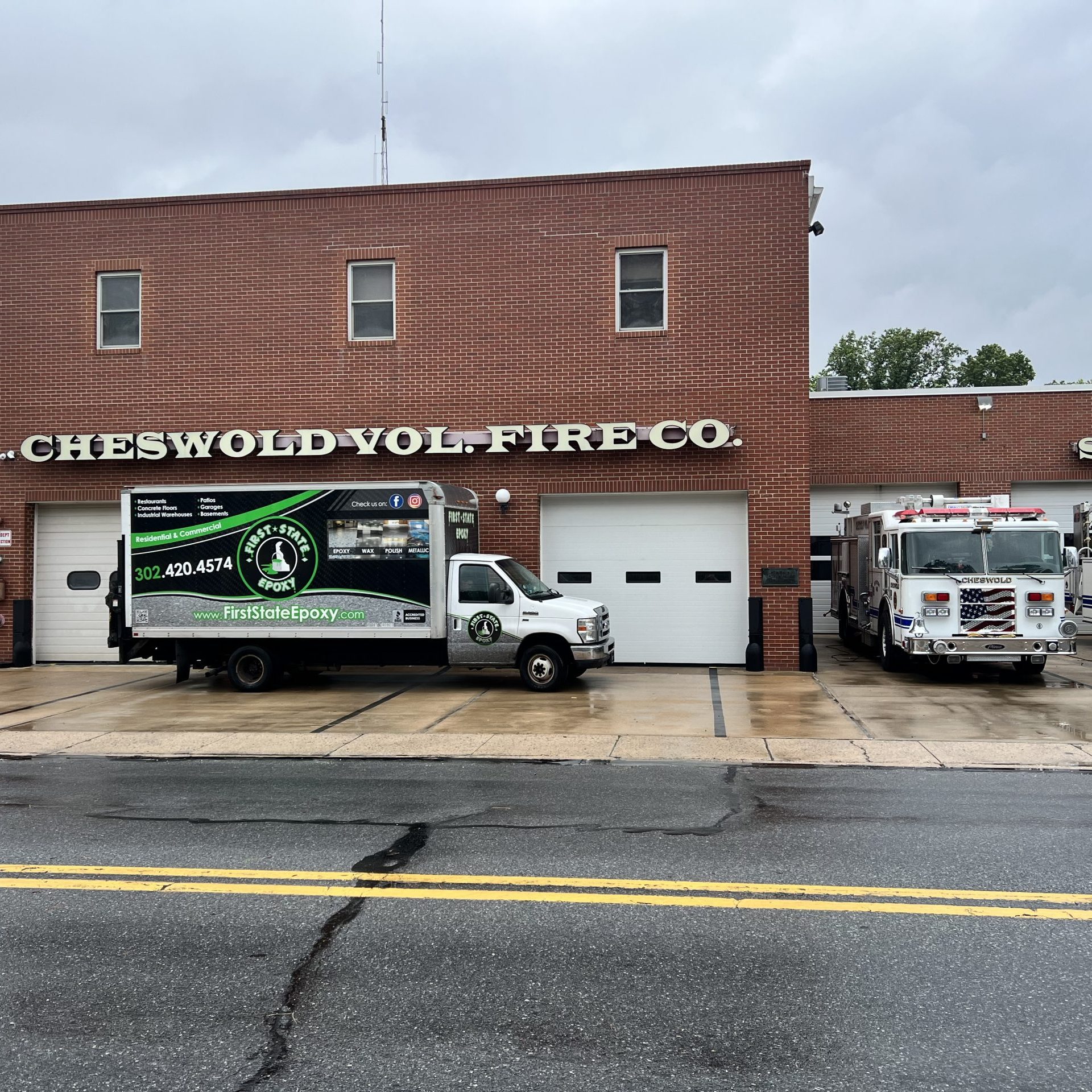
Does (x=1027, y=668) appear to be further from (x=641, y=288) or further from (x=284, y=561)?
(x=284, y=561)

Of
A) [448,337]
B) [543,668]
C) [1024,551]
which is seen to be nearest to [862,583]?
[1024,551]

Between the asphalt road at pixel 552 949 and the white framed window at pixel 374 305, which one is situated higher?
the white framed window at pixel 374 305

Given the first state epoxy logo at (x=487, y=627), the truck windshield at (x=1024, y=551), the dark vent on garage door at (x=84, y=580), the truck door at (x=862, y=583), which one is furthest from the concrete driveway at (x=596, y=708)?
the dark vent on garage door at (x=84, y=580)

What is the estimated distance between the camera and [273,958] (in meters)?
4.94

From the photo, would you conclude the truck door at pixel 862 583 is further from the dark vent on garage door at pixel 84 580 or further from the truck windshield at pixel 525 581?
the dark vent on garage door at pixel 84 580

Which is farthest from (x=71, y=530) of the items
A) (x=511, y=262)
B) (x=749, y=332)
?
(x=749, y=332)

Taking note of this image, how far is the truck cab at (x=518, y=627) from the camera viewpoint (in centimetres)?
1466

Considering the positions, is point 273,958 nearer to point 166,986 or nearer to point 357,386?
point 166,986

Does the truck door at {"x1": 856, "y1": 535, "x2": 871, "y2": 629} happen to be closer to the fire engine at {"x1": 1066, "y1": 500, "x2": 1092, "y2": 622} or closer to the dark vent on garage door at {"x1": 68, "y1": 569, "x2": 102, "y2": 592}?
the fire engine at {"x1": 1066, "y1": 500, "x2": 1092, "y2": 622}

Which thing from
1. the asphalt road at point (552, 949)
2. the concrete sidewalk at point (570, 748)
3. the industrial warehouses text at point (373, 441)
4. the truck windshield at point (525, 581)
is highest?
the industrial warehouses text at point (373, 441)

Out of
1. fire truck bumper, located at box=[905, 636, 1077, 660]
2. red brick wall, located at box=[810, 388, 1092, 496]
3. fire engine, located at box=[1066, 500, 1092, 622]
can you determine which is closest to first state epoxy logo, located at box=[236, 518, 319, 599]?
fire truck bumper, located at box=[905, 636, 1077, 660]

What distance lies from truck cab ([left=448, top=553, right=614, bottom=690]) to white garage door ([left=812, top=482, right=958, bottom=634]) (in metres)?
9.78

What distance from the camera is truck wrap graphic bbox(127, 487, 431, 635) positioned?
14.9m

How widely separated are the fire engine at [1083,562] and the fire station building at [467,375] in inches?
316
